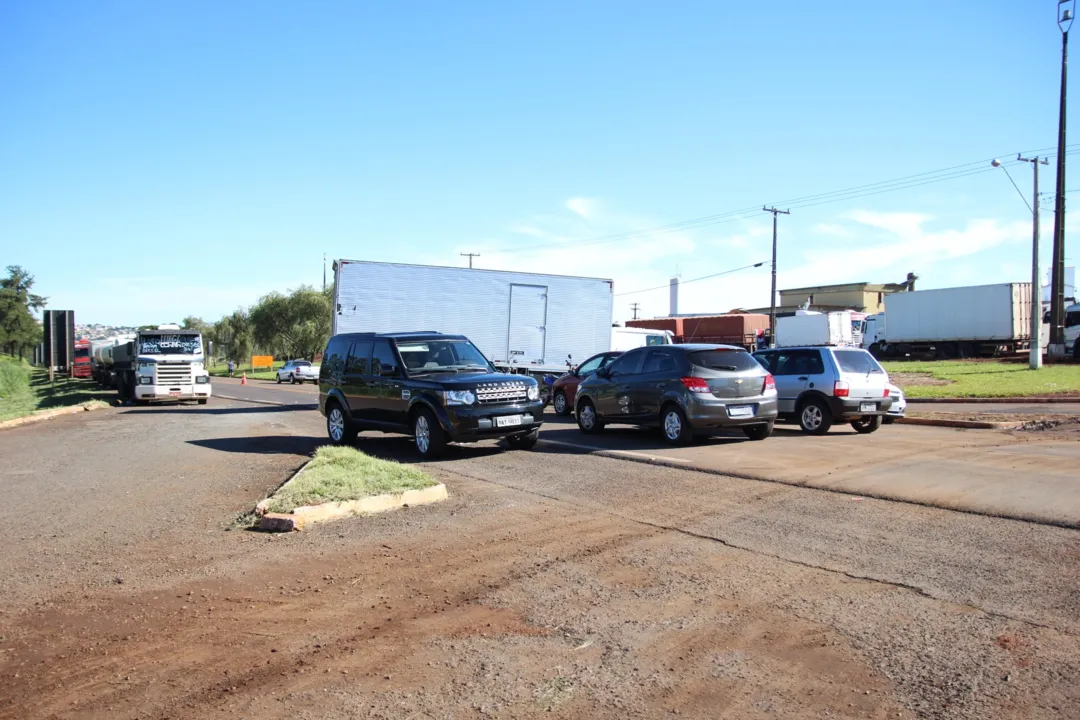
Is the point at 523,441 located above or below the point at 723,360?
below

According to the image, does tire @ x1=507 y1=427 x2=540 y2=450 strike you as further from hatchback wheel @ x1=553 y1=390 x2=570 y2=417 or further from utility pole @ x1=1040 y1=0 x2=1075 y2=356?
utility pole @ x1=1040 y1=0 x2=1075 y2=356

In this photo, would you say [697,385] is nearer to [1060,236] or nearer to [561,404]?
[561,404]

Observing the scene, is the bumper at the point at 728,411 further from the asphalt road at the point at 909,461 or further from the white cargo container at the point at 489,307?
the white cargo container at the point at 489,307

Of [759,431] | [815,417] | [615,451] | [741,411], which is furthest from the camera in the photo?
[815,417]

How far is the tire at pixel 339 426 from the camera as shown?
13.5 meters

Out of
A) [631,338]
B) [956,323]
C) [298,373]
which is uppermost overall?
[956,323]

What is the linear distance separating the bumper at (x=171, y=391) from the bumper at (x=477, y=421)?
1811cm

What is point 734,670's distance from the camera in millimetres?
3953

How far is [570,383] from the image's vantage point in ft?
59.4

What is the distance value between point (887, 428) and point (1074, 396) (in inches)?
318

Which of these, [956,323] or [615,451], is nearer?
[615,451]

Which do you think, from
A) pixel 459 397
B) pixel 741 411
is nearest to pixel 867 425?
pixel 741 411

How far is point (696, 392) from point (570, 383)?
6.15 metres

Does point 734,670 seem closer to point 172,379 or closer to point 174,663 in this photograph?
point 174,663
